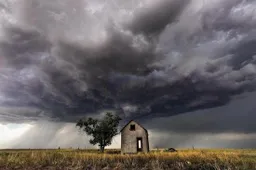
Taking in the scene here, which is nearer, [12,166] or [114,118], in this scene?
[12,166]

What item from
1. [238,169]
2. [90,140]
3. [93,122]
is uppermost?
[93,122]

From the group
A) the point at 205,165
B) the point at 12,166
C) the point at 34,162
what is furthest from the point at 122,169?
the point at 12,166

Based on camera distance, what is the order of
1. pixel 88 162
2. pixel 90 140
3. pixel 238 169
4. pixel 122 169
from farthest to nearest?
pixel 90 140 → pixel 88 162 → pixel 122 169 → pixel 238 169

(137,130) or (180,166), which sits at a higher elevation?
(137,130)

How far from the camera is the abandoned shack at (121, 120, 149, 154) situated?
34.5 metres

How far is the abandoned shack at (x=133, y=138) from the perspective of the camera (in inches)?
1359

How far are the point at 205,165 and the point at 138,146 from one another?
984 inches

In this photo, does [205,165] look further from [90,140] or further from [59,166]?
[90,140]

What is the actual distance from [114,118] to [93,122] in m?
4.87

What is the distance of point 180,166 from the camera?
10.9 meters

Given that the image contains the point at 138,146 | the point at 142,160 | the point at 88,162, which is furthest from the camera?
the point at 138,146

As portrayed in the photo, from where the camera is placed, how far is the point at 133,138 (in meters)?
34.9

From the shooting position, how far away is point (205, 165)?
11.1m

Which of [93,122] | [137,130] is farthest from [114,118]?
[137,130]
